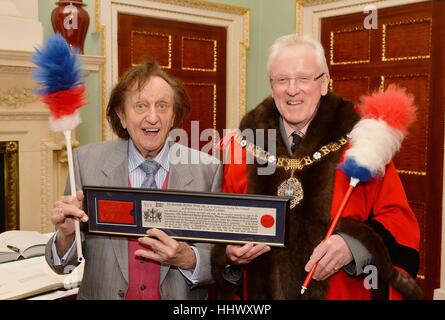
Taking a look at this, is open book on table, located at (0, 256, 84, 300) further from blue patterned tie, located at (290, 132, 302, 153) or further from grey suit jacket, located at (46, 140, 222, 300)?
blue patterned tie, located at (290, 132, 302, 153)

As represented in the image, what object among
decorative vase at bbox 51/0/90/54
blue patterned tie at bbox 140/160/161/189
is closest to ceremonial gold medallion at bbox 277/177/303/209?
blue patterned tie at bbox 140/160/161/189

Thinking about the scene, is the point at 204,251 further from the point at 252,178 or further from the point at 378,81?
the point at 378,81

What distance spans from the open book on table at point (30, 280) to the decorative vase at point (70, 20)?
1.87 metres

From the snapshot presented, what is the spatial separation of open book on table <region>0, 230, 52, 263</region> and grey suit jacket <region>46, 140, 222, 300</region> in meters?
0.58

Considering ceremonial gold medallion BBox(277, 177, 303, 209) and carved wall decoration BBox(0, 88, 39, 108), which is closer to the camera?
A: ceremonial gold medallion BBox(277, 177, 303, 209)

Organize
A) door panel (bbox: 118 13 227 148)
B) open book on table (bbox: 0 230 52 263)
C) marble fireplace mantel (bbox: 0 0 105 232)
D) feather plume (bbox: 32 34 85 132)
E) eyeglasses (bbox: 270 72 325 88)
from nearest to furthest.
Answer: feather plume (bbox: 32 34 85 132)
eyeglasses (bbox: 270 72 325 88)
open book on table (bbox: 0 230 52 263)
marble fireplace mantel (bbox: 0 0 105 232)
door panel (bbox: 118 13 227 148)

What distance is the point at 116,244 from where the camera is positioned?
1531 millimetres

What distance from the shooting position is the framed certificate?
1.32m

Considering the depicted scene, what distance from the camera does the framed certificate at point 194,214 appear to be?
1320 mm

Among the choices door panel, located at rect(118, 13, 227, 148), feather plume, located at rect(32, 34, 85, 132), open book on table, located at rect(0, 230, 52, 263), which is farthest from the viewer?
door panel, located at rect(118, 13, 227, 148)

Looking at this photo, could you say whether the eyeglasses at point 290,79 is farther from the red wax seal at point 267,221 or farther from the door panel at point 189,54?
the door panel at point 189,54

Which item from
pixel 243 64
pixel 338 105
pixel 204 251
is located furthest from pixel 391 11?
pixel 204 251
